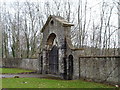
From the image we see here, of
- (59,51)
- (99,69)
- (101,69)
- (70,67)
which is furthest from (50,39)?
(101,69)

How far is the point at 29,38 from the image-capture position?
41.7 metres

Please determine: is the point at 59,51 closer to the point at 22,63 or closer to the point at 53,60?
the point at 53,60

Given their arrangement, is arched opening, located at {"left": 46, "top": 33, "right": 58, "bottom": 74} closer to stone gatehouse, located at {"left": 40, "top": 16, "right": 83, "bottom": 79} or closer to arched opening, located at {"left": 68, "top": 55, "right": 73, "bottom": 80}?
stone gatehouse, located at {"left": 40, "top": 16, "right": 83, "bottom": 79}

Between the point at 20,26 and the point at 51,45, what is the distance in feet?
67.6

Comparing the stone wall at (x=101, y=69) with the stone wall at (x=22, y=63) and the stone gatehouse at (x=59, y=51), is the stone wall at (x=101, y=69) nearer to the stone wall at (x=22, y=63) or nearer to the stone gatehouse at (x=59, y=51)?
the stone gatehouse at (x=59, y=51)

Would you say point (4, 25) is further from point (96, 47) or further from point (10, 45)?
point (96, 47)

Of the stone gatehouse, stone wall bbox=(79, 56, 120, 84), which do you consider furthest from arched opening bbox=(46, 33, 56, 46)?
stone wall bbox=(79, 56, 120, 84)

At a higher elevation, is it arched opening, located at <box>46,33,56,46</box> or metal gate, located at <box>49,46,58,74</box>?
arched opening, located at <box>46,33,56,46</box>

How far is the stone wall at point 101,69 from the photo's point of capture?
14086 millimetres

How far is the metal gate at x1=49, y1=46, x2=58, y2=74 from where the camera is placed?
69.2 ft

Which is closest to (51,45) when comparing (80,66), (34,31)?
(80,66)

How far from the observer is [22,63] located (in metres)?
31.4

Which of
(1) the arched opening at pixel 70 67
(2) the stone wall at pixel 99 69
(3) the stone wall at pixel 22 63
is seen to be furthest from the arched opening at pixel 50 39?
(2) the stone wall at pixel 99 69

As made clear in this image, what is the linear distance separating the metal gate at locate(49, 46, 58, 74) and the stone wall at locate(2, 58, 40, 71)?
111 inches
